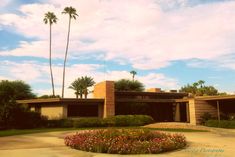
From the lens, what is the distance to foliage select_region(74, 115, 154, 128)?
32153 millimetres

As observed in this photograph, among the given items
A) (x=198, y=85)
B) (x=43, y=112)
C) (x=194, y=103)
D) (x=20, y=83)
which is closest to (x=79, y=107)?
(x=43, y=112)

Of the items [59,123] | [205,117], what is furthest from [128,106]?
[59,123]

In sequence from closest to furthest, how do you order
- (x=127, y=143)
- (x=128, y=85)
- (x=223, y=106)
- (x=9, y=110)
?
(x=127, y=143) → (x=9, y=110) → (x=223, y=106) → (x=128, y=85)

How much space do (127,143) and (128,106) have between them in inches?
1041

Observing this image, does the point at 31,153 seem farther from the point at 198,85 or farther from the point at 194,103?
the point at 198,85

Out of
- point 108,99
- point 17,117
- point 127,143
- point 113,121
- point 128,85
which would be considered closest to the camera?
point 127,143

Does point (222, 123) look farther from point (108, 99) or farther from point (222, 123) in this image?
point (108, 99)

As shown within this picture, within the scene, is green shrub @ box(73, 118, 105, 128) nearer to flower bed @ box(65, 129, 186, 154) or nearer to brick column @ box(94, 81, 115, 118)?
brick column @ box(94, 81, 115, 118)

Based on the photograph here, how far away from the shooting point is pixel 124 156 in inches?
489

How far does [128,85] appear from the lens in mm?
56656

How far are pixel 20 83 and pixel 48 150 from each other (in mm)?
40654

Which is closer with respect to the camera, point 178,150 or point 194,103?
point 178,150

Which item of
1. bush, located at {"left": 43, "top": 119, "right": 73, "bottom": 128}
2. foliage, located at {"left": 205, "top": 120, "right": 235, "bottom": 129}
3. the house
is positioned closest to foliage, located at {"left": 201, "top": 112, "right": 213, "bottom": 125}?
the house

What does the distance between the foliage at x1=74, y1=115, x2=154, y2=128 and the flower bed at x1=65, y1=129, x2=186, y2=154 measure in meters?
16.5
